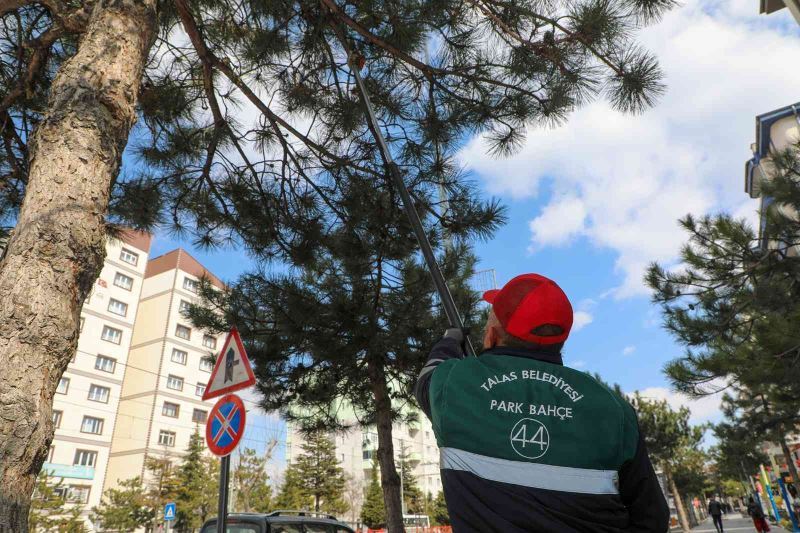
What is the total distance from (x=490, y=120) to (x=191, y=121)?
10.1 ft

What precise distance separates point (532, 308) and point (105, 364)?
3629 cm

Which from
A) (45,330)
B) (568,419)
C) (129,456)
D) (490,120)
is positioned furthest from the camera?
(129,456)

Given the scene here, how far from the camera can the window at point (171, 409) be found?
111 ft

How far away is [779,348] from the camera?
7.05 metres

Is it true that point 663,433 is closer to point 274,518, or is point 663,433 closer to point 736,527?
point 736,527

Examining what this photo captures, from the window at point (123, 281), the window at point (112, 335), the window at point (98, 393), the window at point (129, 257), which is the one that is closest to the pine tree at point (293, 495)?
the window at point (98, 393)

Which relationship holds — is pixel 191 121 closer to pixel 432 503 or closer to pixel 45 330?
pixel 45 330

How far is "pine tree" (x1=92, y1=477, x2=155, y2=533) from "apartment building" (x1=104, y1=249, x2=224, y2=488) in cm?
576

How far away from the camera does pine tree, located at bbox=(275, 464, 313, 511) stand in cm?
3008

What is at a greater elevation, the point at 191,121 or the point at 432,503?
the point at 191,121

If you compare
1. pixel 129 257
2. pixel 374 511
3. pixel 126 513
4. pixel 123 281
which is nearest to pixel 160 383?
pixel 123 281

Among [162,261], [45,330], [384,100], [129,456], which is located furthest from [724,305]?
[162,261]

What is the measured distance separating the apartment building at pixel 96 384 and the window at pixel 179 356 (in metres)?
3.58

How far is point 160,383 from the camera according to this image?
112 feet
